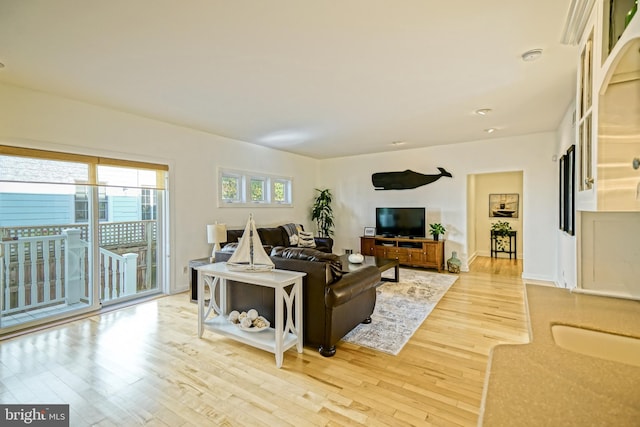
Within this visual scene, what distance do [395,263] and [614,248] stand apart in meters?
3.55

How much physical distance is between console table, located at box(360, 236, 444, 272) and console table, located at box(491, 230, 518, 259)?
2.56m

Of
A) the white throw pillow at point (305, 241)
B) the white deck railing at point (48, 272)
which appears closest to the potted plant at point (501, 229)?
the white throw pillow at point (305, 241)

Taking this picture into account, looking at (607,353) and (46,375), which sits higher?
(607,353)

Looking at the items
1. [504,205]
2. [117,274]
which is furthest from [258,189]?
[504,205]

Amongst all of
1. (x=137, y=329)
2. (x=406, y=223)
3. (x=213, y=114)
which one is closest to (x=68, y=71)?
(x=213, y=114)

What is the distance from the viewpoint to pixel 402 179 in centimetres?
679

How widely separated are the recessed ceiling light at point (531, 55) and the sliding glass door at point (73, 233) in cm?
455

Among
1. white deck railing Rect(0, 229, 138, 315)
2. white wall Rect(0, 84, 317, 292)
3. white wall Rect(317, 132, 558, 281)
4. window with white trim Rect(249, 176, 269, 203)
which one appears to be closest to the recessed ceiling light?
white wall Rect(317, 132, 558, 281)

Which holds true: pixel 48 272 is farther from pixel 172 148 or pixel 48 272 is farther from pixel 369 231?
pixel 369 231

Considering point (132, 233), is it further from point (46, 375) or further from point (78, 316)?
point (46, 375)

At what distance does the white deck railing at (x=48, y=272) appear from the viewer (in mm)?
3314

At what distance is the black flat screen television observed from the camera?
642 centimetres

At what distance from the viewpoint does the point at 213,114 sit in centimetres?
414

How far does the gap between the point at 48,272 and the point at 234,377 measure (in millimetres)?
2920
